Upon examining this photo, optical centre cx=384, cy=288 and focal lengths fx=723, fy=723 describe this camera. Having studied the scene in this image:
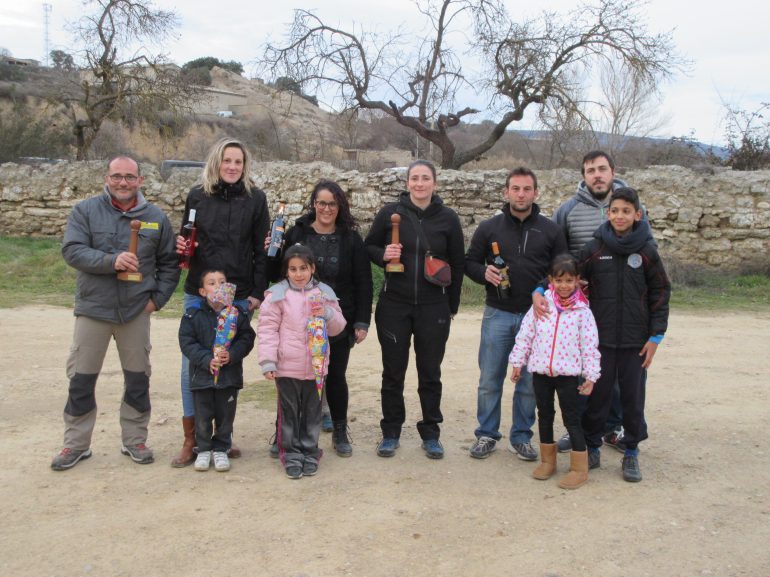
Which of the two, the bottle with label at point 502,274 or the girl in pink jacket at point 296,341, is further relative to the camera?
the bottle with label at point 502,274

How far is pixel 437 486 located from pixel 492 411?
72cm

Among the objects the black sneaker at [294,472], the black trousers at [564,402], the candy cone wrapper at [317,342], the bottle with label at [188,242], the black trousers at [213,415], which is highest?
the bottle with label at [188,242]

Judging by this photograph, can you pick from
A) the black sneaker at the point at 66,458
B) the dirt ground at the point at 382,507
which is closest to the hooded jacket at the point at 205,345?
the dirt ground at the point at 382,507

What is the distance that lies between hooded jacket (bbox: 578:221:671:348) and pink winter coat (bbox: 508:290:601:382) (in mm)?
160

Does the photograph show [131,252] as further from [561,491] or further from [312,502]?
[561,491]

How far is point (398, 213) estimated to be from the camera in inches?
171

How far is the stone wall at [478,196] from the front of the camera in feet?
38.9

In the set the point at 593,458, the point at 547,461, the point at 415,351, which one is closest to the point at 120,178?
the point at 415,351

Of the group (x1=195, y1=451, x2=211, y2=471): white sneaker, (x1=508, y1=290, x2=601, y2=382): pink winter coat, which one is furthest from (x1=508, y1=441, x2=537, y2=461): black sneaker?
(x1=195, y1=451, x2=211, y2=471): white sneaker

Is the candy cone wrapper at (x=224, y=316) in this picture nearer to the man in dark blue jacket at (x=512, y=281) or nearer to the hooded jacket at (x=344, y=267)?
the hooded jacket at (x=344, y=267)

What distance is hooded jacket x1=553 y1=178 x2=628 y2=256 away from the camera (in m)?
4.42

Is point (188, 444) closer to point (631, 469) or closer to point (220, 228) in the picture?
point (220, 228)

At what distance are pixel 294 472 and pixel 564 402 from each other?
5.04 ft

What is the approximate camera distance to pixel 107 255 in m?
3.91
